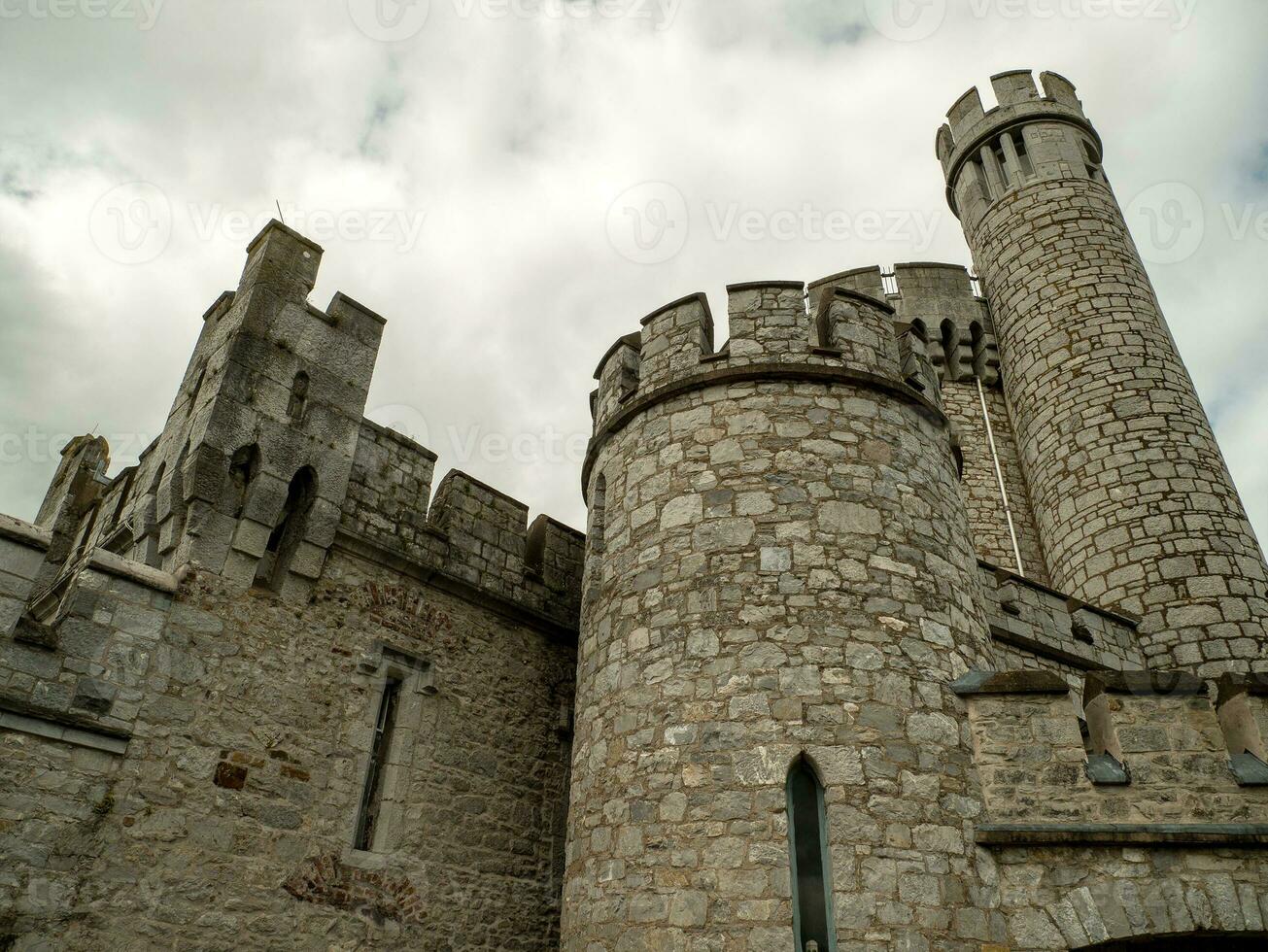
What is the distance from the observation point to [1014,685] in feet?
17.9

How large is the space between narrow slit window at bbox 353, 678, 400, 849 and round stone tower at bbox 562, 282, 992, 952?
152cm

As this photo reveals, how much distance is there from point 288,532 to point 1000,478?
9.68 m

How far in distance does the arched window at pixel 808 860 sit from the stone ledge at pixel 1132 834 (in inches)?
36.9

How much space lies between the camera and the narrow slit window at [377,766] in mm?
6383

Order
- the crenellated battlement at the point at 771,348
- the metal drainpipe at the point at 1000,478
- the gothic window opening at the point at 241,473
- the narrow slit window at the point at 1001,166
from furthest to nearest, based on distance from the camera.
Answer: the narrow slit window at the point at 1001,166 < the metal drainpipe at the point at 1000,478 < the crenellated battlement at the point at 771,348 < the gothic window opening at the point at 241,473

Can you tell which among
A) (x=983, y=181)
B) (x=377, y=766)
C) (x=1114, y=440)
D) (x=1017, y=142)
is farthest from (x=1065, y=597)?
(x=1017, y=142)

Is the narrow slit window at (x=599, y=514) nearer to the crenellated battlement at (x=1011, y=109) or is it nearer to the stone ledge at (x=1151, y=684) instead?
the stone ledge at (x=1151, y=684)

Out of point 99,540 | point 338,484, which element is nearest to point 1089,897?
point 338,484

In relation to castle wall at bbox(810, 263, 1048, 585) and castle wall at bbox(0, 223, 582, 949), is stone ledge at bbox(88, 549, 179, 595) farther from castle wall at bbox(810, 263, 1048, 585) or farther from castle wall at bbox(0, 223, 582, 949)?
castle wall at bbox(810, 263, 1048, 585)

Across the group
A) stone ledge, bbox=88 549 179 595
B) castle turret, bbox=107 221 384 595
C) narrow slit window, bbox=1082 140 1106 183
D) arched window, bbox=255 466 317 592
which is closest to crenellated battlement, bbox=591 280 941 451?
castle turret, bbox=107 221 384 595

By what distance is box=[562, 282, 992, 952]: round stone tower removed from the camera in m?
Answer: 4.94

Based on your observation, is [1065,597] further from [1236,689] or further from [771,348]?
[771,348]

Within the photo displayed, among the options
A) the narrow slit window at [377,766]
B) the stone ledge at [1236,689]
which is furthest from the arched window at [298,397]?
the stone ledge at [1236,689]

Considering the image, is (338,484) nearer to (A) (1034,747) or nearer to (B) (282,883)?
(B) (282,883)
